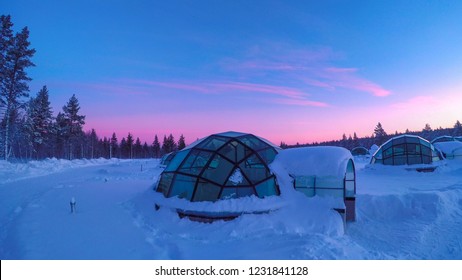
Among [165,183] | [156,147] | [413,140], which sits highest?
[156,147]

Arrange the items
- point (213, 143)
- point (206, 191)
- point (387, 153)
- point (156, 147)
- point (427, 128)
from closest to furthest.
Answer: point (206, 191) → point (213, 143) → point (387, 153) → point (156, 147) → point (427, 128)

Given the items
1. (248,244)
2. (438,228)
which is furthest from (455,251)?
(248,244)

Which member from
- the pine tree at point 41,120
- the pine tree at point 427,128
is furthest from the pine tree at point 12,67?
the pine tree at point 427,128

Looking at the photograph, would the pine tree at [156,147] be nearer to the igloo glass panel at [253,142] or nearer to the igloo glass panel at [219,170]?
the igloo glass panel at [253,142]

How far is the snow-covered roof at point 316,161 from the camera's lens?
34.7 ft

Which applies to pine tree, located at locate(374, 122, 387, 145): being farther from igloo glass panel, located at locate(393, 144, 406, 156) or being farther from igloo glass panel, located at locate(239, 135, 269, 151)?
igloo glass panel, located at locate(239, 135, 269, 151)

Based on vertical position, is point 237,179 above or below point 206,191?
above

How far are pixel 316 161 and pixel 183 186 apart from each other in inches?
215

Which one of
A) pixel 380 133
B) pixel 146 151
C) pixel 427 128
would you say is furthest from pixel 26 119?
pixel 427 128

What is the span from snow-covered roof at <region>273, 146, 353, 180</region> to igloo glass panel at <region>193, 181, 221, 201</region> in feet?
10.1

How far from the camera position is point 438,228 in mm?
9914

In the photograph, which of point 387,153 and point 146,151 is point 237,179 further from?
point 146,151

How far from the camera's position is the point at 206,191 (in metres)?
9.66

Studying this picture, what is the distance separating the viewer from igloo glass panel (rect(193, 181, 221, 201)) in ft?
31.2
